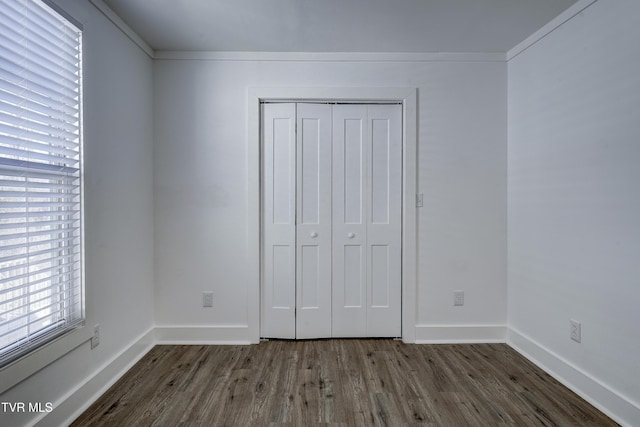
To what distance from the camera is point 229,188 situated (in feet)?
9.37

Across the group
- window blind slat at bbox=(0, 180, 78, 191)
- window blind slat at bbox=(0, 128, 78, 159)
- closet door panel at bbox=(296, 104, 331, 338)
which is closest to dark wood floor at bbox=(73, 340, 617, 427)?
closet door panel at bbox=(296, 104, 331, 338)

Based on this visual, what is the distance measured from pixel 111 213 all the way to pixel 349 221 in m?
1.78

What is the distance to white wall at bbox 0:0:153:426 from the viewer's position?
6.04ft

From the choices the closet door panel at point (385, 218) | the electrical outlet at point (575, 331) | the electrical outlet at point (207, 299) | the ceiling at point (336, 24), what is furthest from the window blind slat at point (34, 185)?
the electrical outlet at point (575, 331)

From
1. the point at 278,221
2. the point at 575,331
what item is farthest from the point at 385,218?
the point at 575,331

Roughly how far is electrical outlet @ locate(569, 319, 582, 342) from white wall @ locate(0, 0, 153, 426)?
3.01 meters

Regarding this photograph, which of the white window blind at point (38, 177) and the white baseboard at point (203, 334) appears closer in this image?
the white window blind at point (38, 177)

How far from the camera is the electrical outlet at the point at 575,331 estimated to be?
2.13m

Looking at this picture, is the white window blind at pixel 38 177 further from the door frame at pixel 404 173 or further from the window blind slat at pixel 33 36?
the door frame at pixel 404 173

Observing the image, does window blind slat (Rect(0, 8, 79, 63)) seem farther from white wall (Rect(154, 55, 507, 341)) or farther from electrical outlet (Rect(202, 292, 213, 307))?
electrical outlet (Rect(202, 292, 213, 307))

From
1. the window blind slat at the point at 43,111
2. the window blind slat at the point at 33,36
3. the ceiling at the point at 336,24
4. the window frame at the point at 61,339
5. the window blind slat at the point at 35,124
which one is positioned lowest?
the window frame at the point at 61,339

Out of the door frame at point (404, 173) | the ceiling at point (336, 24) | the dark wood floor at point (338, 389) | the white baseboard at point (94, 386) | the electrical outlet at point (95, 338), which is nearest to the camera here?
the white baseboard at point (94, 386)

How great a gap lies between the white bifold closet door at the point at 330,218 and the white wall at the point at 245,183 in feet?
0.72

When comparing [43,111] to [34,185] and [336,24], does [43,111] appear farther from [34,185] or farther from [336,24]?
[336,24]
